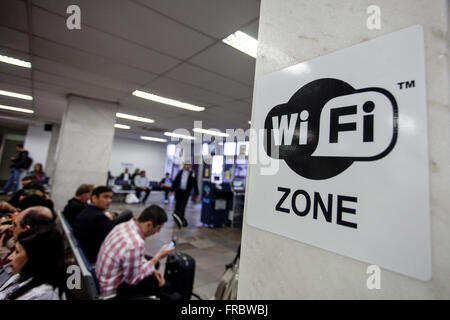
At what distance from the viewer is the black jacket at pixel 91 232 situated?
6.91ft

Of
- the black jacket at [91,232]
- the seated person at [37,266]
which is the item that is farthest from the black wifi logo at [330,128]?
the black jacket at [91,232]

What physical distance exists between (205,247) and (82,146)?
3072 mm

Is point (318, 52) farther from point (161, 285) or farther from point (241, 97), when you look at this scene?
point (241, 97)

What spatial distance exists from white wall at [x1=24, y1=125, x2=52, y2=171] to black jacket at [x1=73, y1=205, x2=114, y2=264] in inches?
380

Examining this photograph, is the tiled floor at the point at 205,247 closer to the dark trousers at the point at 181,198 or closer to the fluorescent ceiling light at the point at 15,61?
the dark trousers at the point at 181,198

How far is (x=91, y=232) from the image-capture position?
2.11m

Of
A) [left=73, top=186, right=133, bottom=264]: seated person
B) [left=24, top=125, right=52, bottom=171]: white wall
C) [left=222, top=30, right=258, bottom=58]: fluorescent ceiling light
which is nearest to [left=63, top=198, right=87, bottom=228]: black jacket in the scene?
[left=73, top=186, right=133, bottom=264]: seated person

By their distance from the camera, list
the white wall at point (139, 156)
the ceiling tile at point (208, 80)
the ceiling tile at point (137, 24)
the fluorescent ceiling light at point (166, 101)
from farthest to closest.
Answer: the white wall at point (139, 156) < the fluorescent ceiling light at point (166, 101) < the ceiling tile at point (208, 80) < the ceiling tile at point (137, 24)

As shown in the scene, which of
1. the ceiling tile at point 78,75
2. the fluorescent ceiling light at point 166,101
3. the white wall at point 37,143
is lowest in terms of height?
the white wall at point 37,143

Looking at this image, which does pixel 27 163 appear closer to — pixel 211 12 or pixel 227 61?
pixel 227 61

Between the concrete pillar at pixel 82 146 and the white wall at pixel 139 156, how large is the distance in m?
7.82

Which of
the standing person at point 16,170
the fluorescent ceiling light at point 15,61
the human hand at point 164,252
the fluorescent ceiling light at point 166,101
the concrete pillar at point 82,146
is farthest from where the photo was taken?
the standing person at point 16,170

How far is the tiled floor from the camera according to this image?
A: 2.72 meters

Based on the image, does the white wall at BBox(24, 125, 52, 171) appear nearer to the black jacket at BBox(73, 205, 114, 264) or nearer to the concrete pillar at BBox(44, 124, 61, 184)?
the concrete pillar at BBox(44, 124, 61, 184)
